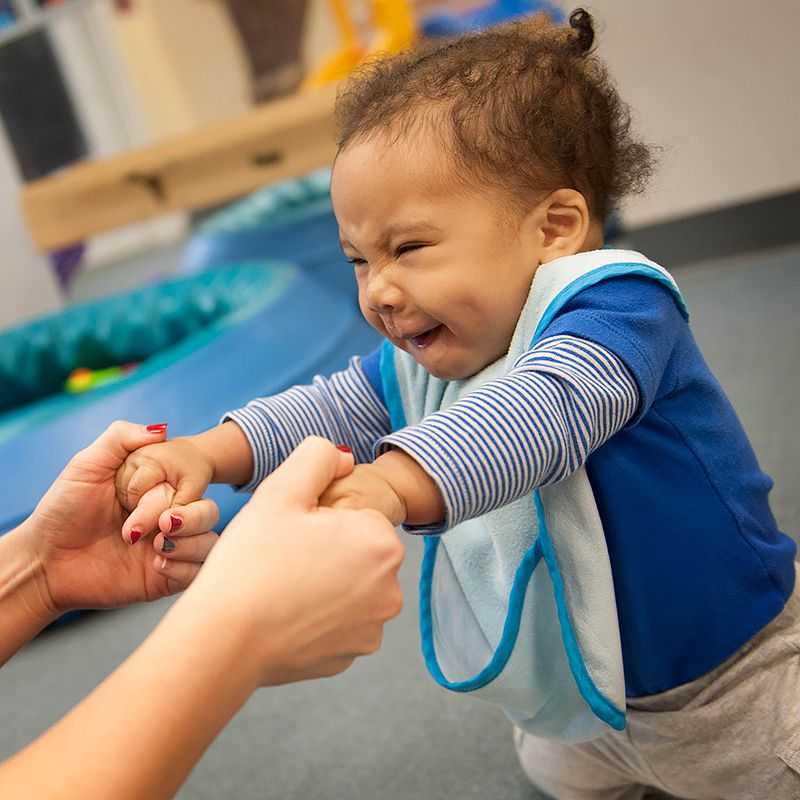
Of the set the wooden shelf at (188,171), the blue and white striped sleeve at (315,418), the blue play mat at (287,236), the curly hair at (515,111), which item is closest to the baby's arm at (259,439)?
the blue and white striped sleeve at (315,418)

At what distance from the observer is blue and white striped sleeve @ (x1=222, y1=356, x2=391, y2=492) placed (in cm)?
79

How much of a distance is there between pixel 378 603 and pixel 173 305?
2.12 meters

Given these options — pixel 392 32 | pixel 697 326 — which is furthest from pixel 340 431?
pixel 392 32

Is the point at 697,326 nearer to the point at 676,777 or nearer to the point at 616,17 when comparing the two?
the point at 616,17

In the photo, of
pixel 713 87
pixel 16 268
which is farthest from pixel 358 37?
pixel 16 268

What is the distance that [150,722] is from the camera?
447 mm

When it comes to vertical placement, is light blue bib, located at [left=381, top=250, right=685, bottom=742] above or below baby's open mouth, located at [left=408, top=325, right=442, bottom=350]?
below

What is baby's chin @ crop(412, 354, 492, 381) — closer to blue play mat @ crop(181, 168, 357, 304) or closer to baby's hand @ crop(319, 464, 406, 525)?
baby's hand @ crop(319, 464, 406, 525)

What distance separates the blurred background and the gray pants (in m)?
0.21

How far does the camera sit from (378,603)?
1.68 ft

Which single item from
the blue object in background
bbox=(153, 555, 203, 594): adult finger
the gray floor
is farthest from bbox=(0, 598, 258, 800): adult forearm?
the blue object in background

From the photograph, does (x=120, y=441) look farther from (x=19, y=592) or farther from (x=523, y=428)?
(x=523, y=428)

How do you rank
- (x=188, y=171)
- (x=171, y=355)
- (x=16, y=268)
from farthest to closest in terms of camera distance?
1. (x=16, y=268)
2. (x=188, y=171)
3. (x=171, y=355)

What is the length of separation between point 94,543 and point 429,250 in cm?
33
